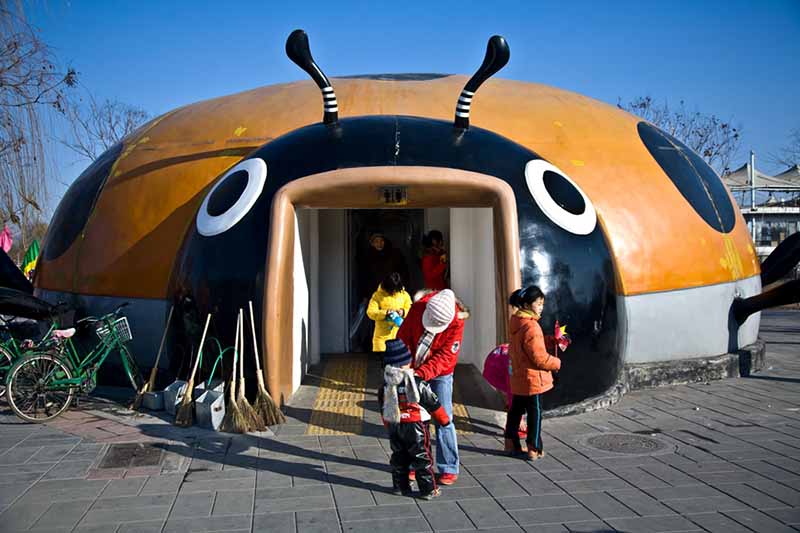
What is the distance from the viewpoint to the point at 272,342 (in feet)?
23.2

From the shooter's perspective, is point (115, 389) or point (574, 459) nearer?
point (574, 459)

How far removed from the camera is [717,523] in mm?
4566

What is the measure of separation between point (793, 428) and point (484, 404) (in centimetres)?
289

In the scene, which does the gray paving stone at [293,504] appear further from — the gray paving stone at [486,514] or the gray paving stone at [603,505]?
the gray paving stone at [603,505]

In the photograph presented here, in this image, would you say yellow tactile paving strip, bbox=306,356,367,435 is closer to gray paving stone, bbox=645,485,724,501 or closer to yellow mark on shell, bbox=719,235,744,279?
gray paving stone, bbox=645,485,724,501

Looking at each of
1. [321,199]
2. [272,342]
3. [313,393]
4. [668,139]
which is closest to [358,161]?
[321,199]

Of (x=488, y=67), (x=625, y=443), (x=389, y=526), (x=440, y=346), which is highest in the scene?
(x=488, y=67)

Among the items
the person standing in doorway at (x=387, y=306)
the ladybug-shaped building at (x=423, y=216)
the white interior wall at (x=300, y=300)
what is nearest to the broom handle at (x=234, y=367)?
the ladybug-shaped building at (x=423, y=216)

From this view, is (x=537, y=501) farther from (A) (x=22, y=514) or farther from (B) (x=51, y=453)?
(B) (x=51, y=453)

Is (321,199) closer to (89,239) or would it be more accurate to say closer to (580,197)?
(580,197)

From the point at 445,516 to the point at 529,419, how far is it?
150cm

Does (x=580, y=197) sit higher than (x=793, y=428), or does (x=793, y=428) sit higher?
(x=580, y=197)

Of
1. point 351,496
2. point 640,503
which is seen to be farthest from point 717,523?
point 351,496

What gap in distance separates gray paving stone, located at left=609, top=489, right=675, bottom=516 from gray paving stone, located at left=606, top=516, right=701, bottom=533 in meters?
0.09
